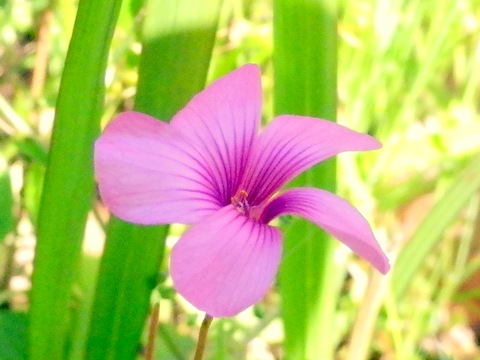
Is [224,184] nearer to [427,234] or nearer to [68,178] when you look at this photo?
[68,178]

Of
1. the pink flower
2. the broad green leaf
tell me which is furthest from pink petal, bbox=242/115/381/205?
the broad green leaf

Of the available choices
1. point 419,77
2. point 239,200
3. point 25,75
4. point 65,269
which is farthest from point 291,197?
point 25,75

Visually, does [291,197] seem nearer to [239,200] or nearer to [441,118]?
[239,200]

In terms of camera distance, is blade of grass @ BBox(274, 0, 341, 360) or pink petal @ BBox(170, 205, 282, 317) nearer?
pink petal @ BBox(170, 205, 282, 317)

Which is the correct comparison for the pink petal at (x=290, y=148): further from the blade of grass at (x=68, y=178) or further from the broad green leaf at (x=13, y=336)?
the broad green leaf at (x=13, y=336)

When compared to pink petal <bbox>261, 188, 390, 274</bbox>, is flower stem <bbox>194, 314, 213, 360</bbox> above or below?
below

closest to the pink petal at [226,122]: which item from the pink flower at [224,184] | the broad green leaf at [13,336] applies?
the pink flower at [224,184]

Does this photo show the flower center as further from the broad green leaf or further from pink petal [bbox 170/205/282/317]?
the broad green leaf
